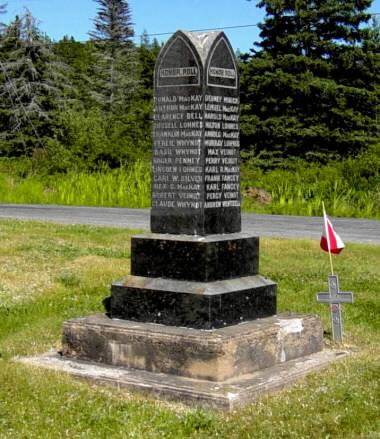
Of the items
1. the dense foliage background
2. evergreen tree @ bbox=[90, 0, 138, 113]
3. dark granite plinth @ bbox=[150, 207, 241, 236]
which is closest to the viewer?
dark granite plinth @ bbox=[150, 207, 241, 236]

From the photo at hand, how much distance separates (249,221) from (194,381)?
1235 cm

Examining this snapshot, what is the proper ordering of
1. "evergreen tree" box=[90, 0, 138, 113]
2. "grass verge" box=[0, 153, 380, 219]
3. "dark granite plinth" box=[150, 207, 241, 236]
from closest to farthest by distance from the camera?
"dark granite plinth" box=[150, 207, 241, 236] < "grass verge" box=[0, 153, 380, 219] < "evergreen tree" box=[90, 0, 138, 113]

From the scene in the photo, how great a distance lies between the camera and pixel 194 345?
6.84 m

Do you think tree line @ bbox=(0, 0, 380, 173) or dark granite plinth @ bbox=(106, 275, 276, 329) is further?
tree line @ bbox=(0, 0, 380, 173)

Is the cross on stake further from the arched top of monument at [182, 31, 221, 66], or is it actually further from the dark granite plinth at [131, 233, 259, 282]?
the arched top of monument at [182, 31, 221, 66]

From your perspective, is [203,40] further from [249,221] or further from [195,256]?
[249,221]

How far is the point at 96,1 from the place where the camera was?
73000mm

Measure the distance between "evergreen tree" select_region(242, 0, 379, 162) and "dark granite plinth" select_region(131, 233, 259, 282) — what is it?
87.8ft

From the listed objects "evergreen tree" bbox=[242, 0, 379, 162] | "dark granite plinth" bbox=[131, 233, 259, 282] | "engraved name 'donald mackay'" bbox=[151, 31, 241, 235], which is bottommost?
"dark granite plinth" bbox=[131, 233, 259, 282]

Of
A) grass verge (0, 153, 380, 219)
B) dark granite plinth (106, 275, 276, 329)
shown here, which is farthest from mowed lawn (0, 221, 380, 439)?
grass verge (0, 153, 380, 219)

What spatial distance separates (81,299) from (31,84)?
2810 centimetres

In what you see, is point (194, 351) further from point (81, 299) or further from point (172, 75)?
point (81, 299)

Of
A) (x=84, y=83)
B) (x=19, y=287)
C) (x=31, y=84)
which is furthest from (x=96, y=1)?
(x=19, y=287)

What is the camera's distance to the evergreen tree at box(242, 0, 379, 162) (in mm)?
34500
